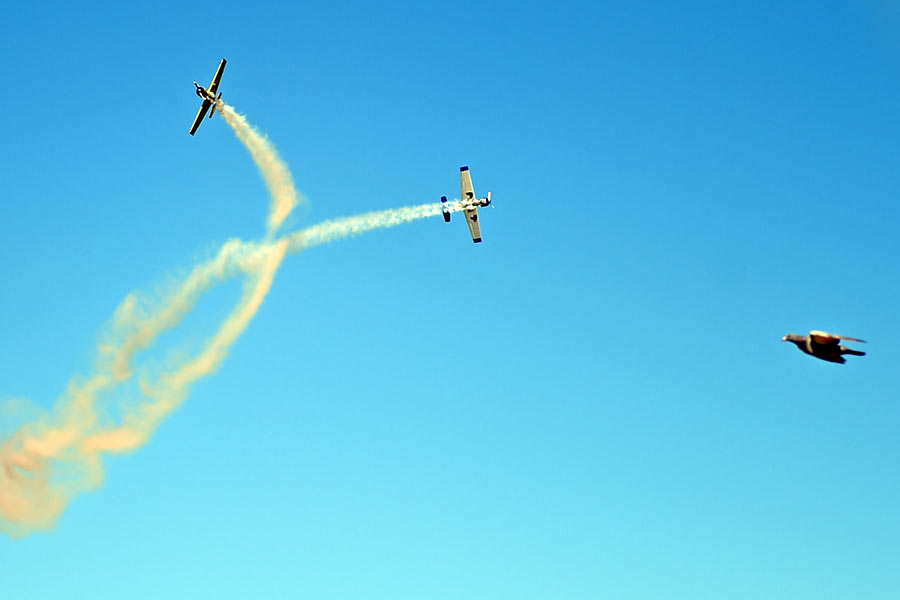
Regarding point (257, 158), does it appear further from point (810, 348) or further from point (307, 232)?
point (810, 348)

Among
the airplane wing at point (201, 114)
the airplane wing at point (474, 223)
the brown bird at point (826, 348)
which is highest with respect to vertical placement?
the airplane wing at point (201, 114)

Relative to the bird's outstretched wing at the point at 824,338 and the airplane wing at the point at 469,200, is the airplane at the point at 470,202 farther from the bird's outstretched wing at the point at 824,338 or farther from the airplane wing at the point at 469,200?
the bird's outstretched wing at the point at 824,338

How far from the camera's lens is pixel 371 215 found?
13325 centimetres

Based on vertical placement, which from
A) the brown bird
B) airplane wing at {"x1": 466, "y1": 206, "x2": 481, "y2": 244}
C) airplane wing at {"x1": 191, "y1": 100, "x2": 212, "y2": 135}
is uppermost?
airplane wing at {"x1": 191, "y1": 100, "x2": 212, "y2": 135}

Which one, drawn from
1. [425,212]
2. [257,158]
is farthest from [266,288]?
[425,212]

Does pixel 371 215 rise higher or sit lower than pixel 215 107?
lower

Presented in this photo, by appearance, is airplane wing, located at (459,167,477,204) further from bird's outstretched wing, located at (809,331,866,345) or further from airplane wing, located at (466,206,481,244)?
bird's outstretched wing, located at (809,331,866,345)

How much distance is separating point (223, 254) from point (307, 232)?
40.0 ft

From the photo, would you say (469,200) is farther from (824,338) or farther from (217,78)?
(824,338)

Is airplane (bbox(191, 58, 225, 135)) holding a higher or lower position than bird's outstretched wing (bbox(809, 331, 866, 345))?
higher

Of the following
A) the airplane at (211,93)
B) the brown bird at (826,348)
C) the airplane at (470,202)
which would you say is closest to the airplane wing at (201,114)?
the airplane at (211,93)

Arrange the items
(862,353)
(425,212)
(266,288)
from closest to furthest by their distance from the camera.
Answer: (862,353) < (266,288) < (425,212)

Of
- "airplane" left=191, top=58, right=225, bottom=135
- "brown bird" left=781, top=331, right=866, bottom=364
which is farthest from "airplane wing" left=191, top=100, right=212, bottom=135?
"brown bird" left=781, top=331, right=866, bottom=364

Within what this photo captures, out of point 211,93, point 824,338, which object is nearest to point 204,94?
point 211,93
